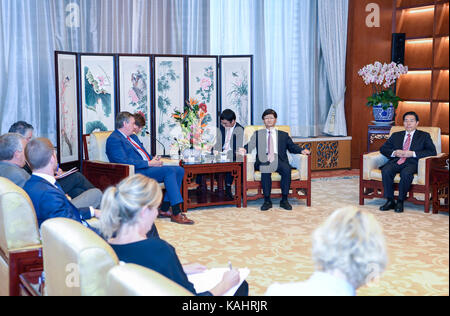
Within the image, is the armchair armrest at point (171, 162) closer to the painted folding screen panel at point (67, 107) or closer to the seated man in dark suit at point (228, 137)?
the seated man in dark suit at point (228, 137)

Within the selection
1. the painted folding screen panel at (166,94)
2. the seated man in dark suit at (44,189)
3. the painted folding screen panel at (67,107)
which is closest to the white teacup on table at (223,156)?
the painted folding screen panel at (166,94)

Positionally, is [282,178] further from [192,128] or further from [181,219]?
[181,219]

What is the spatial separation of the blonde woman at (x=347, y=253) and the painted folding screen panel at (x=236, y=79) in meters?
6.85

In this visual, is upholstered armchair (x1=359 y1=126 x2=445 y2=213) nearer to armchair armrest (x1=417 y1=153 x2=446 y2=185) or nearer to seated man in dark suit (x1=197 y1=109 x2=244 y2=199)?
armchair armrest (x1=417 y1=153 x2=446 y2=185)

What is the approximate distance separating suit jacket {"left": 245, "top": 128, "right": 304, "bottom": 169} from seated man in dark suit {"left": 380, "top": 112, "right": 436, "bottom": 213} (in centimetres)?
112

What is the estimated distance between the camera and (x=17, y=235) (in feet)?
11.6

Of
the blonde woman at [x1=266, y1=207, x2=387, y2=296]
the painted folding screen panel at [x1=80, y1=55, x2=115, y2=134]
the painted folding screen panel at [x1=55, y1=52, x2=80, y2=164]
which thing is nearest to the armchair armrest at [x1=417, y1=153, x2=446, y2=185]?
the painted folding screen panel at [x1=80, y1=55, x2=115, y2=134]

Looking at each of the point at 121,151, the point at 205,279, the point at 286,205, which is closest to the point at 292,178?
the point at 286,205

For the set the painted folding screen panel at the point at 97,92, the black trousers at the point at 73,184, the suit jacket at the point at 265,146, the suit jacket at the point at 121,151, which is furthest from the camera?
the painted folding screen panel at the point at 97,92

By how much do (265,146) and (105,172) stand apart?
207 centimetres

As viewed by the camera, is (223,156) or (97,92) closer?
(223,156)

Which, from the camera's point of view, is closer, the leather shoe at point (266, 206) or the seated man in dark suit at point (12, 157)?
the seated man in dark suit at point (12, 157)

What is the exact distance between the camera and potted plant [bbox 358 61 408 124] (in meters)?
9.39

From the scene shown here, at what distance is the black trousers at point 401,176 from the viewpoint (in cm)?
700
